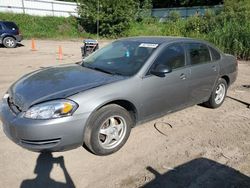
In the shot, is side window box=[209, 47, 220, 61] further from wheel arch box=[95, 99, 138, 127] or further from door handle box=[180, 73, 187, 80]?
wheel arch box=[95, 99, 138, 127]

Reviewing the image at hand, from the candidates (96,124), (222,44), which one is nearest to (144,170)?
(96,124)

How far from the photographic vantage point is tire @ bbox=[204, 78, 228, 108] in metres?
5.86

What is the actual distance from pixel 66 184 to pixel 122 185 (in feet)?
2.15

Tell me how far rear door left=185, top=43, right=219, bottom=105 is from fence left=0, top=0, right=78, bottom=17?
28.7 m

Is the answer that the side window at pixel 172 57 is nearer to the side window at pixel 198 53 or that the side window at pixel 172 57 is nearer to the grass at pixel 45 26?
the side window at pixel 198 53

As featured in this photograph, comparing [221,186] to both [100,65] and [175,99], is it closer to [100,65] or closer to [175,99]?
[175,99]

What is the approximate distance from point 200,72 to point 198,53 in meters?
0.40

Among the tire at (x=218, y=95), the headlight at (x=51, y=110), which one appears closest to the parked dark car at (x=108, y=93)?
the headlight at (x=51, y=110)

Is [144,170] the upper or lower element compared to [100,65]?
lower

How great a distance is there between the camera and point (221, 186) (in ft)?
11.0

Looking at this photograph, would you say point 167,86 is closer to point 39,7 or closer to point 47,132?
point 47,132

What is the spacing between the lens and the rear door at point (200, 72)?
5.11 meters

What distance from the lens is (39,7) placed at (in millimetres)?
31625

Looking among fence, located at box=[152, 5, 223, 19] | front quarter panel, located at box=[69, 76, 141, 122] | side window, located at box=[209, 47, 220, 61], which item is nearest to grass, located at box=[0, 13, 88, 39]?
fence, located at box=[152, 5, 223, 19]
